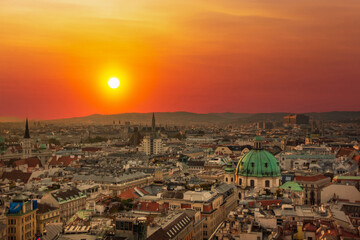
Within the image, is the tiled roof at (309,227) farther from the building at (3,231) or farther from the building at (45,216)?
the building at (45,216)

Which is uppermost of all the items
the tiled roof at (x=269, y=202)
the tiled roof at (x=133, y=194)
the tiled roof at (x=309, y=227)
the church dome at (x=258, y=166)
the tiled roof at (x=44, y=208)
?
the church dome at (x=258, y=166)

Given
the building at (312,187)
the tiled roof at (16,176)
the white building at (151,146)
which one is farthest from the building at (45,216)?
the white building at (151,146)

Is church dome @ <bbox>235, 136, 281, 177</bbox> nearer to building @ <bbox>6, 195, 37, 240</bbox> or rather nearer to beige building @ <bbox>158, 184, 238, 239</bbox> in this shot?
beige building @ <bbox>158, 184, 238, 239</bbox>

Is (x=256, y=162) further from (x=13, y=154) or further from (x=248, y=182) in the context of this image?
(x=13, y=154)

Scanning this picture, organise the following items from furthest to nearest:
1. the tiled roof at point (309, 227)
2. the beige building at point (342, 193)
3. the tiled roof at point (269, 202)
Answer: the beige building at point (342, 193) < the tiled roof at point (269, 202) < the tiled roof at point (309, 227)

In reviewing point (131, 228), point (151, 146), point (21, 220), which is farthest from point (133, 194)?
point (151, 146)
